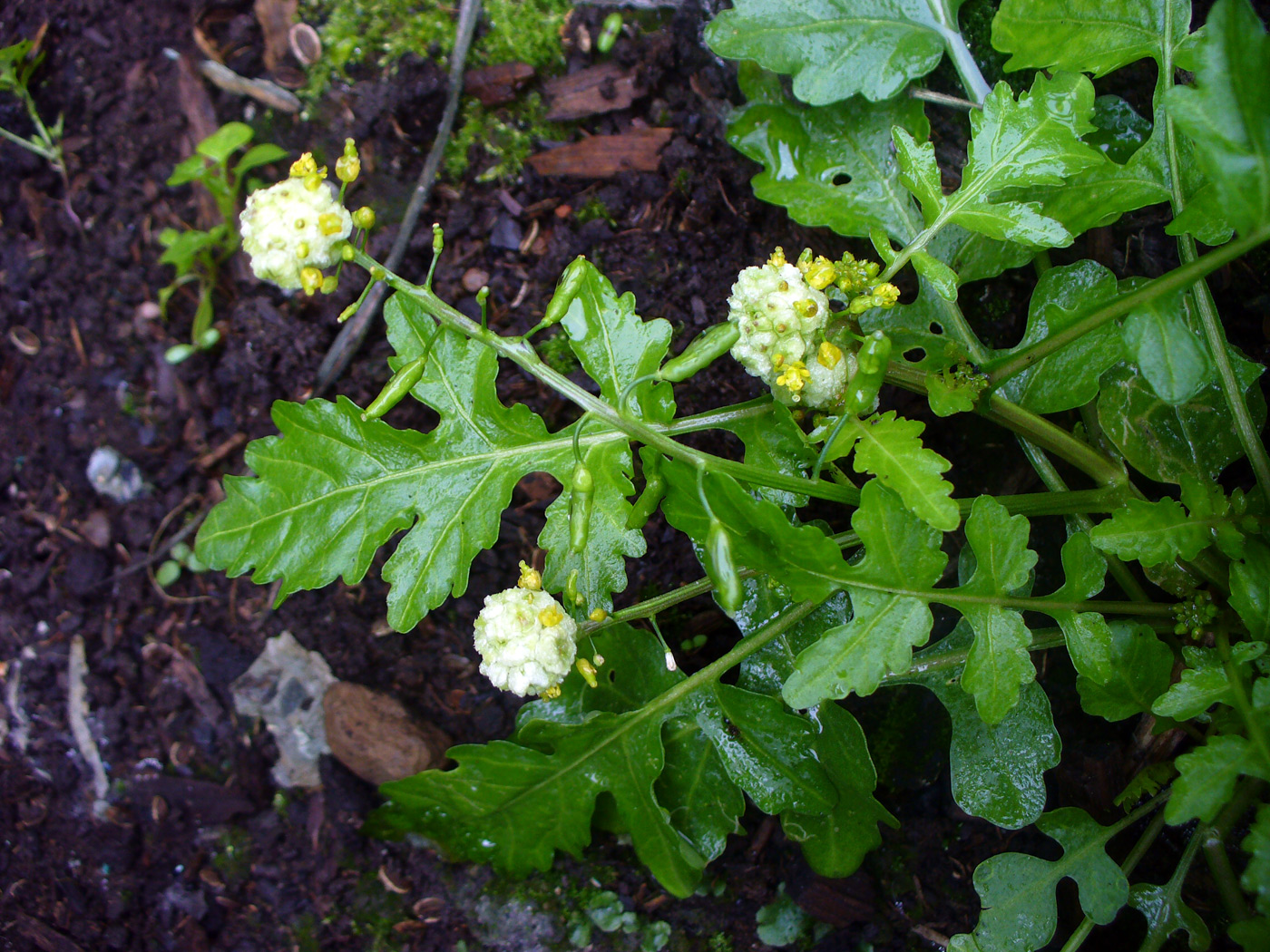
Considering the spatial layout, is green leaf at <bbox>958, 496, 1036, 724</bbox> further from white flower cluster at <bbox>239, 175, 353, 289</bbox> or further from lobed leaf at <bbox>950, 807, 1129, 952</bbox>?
white flower cluster at <bbox>239, 175, 353, 289</bbox>

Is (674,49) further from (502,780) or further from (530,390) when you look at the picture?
(502,780)

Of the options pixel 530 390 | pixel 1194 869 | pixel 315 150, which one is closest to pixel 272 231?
pixel 530 390

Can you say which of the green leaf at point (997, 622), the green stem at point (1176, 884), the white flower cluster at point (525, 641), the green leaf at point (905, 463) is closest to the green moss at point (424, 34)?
the green leaf at point (905, 463)

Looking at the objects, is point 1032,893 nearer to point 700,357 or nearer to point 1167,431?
point 1167,431

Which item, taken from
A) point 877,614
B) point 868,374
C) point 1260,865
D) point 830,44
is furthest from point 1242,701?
point 830,44

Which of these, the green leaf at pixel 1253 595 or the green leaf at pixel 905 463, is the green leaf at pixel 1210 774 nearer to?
the green leaf at pixel 1253 595

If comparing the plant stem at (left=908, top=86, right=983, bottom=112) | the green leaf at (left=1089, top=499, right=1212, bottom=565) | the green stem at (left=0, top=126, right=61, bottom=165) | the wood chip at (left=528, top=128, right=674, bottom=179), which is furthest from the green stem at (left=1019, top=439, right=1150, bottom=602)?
the green stem at (left=0, top=126, right=61, bottom=165)

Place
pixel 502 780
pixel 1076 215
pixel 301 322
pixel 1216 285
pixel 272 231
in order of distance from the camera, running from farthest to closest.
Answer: pixel 301 322
pixel 1216 285
pixel 502 780
pixel 1076 215
pixel 272 231
